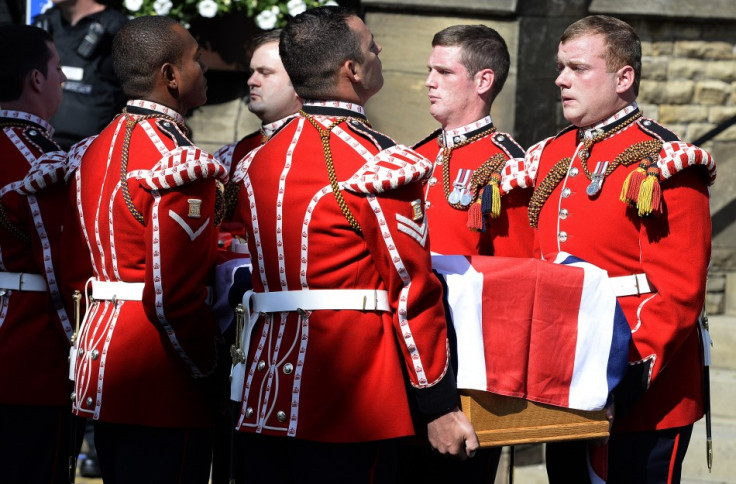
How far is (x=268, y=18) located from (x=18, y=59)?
2.84 m

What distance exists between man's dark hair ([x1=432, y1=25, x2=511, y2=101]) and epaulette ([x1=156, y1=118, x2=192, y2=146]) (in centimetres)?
140

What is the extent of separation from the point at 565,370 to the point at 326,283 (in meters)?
0.70

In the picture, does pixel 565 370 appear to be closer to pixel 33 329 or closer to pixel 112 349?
pixel 112 349

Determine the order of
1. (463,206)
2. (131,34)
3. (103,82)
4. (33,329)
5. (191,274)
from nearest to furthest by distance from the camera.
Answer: (191,274), (131,34), (33,329), (463,206), (103,82)

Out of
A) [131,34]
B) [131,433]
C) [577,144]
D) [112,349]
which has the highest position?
[131,34]

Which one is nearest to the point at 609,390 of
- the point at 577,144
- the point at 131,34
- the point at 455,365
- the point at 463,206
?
the point at 455,365

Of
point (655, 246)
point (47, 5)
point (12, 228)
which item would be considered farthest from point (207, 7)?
point (655, 246)

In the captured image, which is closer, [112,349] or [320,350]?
[320,350]

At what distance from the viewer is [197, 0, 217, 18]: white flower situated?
23.9 feet

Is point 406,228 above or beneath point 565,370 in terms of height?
above

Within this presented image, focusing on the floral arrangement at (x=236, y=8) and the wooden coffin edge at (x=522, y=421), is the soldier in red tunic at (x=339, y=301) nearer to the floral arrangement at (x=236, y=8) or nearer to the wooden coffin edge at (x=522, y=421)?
the wooden coffin edge at (x=522, y=421)

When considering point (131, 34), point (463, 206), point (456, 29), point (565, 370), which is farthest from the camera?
point (456, 29)

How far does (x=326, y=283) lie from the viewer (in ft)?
10.7

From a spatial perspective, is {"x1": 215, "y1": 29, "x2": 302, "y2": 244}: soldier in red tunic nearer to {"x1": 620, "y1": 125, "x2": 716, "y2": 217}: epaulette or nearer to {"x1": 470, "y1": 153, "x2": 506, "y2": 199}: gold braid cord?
{"x1": 470, "y1": 153, "x2": 506, "y2": 199}: gold braid cord
